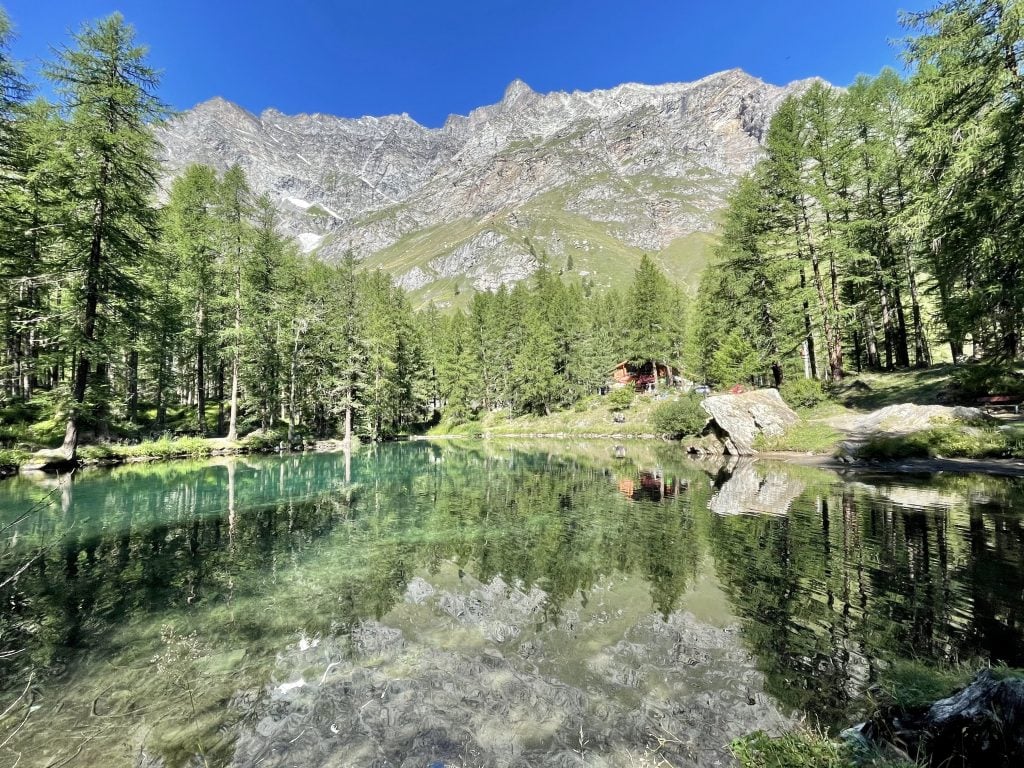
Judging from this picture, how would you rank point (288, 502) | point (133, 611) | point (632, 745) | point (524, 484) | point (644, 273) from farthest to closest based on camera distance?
1. point (644, 273)
2. point (524, 484)
3. point (288, 502)
4. point (133, 611)
5. point (632, 745)

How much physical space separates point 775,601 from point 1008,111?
15.5m

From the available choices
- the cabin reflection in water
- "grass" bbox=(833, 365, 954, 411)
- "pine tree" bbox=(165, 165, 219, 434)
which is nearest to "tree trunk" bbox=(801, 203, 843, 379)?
"grass" bbox=(833, 365, 954, 411)

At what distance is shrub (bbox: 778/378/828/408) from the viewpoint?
97.4 feet

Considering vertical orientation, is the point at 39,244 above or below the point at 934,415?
above

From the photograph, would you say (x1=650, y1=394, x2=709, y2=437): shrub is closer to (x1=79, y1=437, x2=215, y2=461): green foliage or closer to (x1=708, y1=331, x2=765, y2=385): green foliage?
(x1=708, y1=331, x2=765, y2=385): green foliage

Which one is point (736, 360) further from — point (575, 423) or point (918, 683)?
point (918, 683)

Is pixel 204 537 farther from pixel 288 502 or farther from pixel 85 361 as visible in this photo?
pixel 85 361

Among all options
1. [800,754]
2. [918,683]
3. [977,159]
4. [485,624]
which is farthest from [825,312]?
[800,754]

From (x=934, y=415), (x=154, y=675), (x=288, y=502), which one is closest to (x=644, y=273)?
(x=934, y=415)

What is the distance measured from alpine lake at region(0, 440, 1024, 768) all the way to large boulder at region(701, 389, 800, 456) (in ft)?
38.7

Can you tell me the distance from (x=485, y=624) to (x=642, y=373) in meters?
69.1

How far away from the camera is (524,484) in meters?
22.7

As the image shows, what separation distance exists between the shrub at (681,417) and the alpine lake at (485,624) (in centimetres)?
2331

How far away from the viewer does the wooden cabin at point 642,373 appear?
7131 centimetres
